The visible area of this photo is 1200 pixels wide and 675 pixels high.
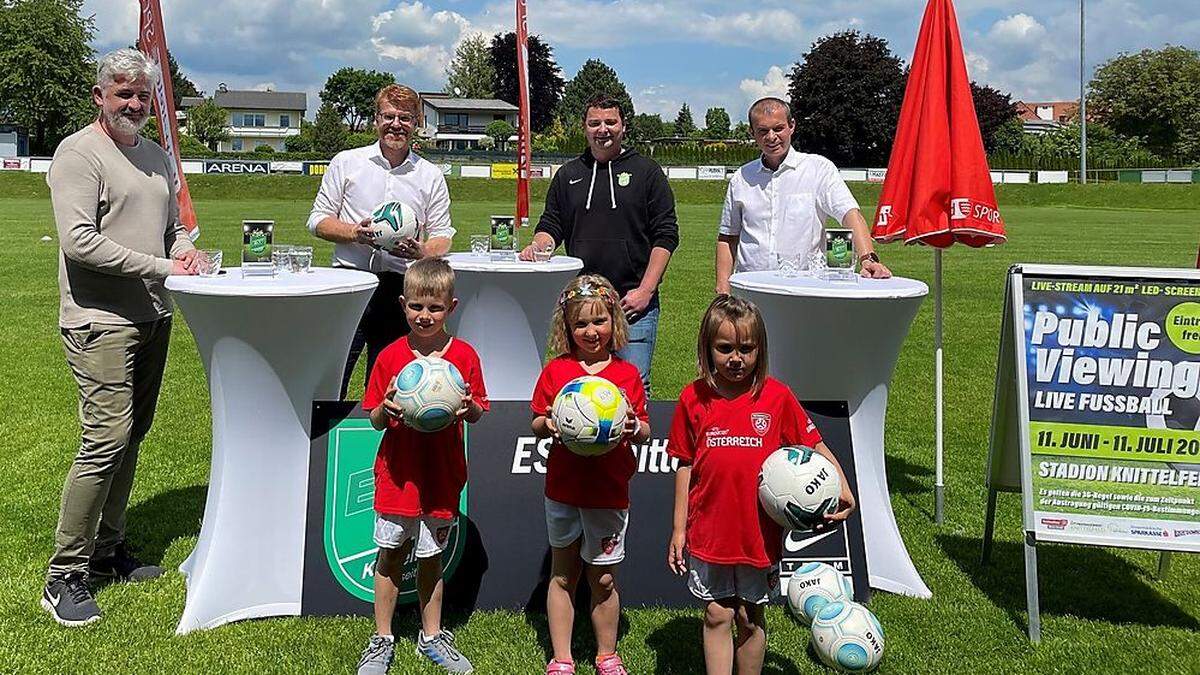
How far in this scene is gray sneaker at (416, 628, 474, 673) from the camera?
3.69 m

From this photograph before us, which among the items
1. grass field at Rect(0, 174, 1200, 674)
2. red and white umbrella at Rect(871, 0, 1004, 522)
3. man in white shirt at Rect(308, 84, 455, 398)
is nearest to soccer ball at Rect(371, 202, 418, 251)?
man in white shirt at Rect(308, 84, 455, 398)

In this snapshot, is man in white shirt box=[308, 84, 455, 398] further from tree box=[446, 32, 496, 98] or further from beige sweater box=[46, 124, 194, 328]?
tree box=[446, 32, 496, 98]

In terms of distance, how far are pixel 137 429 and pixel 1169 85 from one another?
295 feet

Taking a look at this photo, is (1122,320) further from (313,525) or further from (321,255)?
(321,255)

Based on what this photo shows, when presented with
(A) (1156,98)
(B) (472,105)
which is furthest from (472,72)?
(A) (1156,98)

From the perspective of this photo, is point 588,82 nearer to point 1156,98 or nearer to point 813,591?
point 1156,98

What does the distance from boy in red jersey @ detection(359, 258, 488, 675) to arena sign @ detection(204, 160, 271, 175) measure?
168 feet

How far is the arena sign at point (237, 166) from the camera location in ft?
169

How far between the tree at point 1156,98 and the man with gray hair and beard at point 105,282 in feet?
263

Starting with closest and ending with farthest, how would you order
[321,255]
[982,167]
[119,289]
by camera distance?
[119,289], [982,167], [321,255]

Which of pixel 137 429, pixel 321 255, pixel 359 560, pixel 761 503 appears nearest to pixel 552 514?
pixel 761 503

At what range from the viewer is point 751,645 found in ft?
10.7

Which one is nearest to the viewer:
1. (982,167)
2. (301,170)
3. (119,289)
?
(119,289)

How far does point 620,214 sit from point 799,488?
2.56 meters
